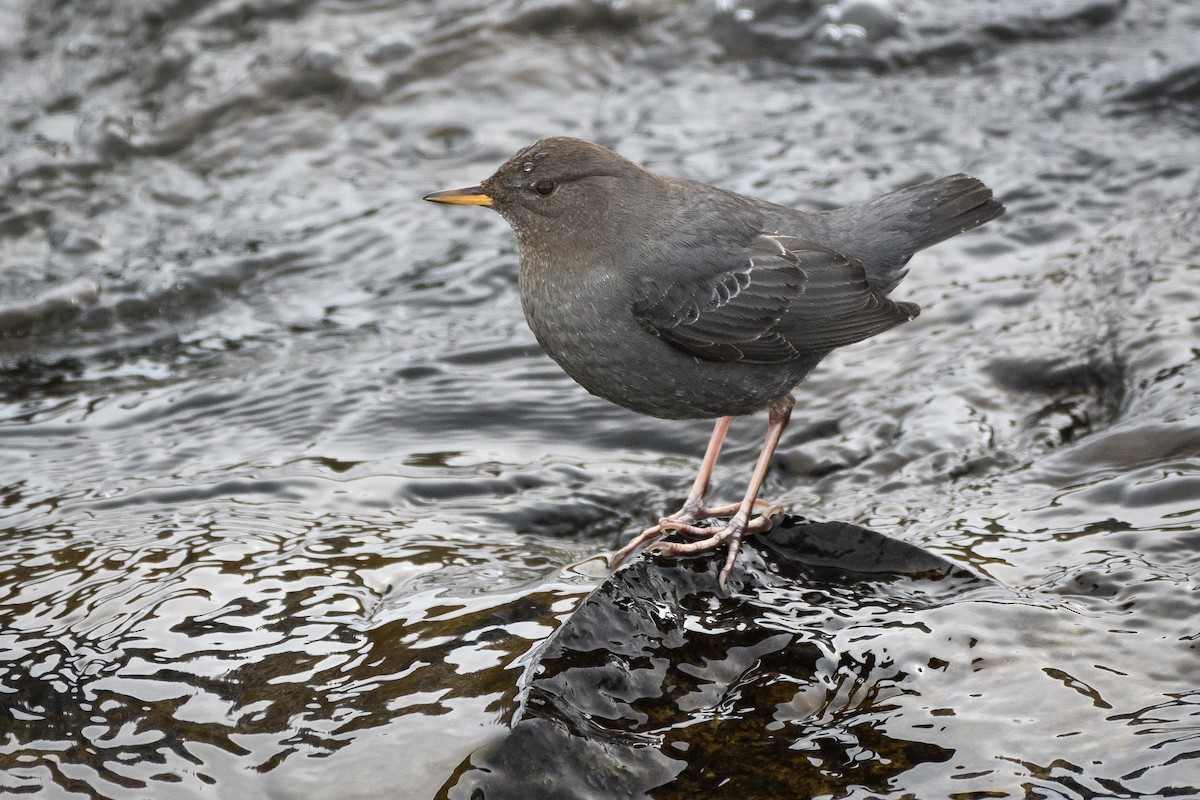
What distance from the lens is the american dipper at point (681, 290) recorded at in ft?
11.9

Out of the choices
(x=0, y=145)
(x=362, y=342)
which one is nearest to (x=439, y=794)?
(x=362, y=342)

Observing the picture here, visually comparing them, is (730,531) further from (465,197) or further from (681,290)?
(465,197)

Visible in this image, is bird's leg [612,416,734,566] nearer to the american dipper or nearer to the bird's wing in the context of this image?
the american dipper

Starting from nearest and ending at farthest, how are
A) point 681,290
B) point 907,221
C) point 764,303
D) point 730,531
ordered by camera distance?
point 730,531
point 681,290
point 764,303
point 907,221

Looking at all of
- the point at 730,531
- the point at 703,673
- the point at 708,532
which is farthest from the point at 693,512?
the point at 703,673

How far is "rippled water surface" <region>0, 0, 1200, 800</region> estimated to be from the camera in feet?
9.01

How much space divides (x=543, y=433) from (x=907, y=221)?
167 centimetres

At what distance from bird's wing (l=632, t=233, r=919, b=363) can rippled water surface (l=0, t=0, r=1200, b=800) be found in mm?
617

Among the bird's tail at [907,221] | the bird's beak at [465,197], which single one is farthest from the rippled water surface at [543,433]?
the bird's beak at [465,197]

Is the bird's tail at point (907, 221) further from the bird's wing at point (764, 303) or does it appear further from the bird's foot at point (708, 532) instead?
the bird's foot at point (708, 532)

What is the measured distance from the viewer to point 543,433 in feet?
Answer: 16.3

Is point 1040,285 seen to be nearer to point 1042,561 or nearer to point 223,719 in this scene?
point 1042,561

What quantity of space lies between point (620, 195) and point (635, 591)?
1302 mm

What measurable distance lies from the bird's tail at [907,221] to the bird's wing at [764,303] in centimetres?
10
